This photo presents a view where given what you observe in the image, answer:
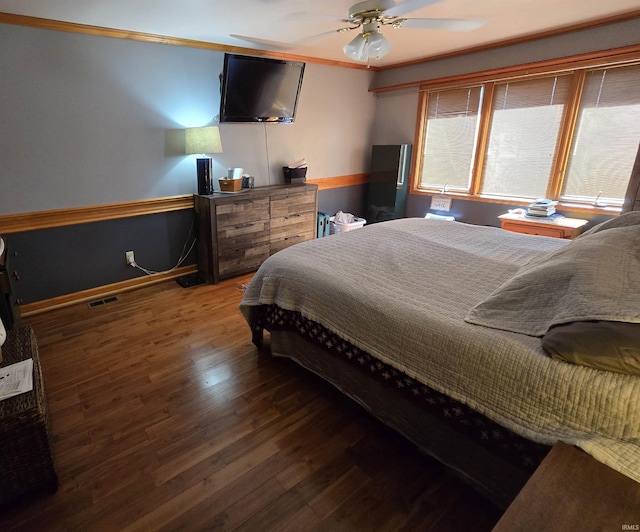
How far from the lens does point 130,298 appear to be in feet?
10.5

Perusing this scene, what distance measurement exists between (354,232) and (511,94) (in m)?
2.42

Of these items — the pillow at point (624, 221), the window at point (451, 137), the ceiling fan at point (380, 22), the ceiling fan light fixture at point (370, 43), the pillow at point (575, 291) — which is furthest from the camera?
the window at point (451, 137)

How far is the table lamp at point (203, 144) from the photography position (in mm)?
3209

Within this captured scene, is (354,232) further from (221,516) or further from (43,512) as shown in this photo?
(43,512)

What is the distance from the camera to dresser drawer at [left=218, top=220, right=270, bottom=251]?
342cm

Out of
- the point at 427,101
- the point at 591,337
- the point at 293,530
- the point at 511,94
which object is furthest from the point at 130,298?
the point at 511,94

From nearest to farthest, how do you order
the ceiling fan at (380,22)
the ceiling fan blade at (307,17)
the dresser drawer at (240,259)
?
the ceiling fan at (380,22)
the ceiling fan blade at (307,17)
the dresser drawer at (240,259)

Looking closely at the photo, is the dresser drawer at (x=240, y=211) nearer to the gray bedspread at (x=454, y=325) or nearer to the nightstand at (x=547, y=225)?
the gray bedspread at (x=454, y=325)

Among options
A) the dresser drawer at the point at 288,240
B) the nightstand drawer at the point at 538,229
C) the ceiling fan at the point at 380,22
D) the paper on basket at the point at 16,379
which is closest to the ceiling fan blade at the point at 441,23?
the ceiling fan at the point at 380,22

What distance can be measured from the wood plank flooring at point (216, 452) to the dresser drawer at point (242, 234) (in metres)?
1.19

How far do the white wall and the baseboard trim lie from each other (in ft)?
2.46

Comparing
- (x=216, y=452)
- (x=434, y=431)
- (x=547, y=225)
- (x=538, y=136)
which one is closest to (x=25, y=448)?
(x=216, y=452)

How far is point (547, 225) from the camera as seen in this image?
3146mm

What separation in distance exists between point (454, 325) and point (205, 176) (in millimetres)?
2808
